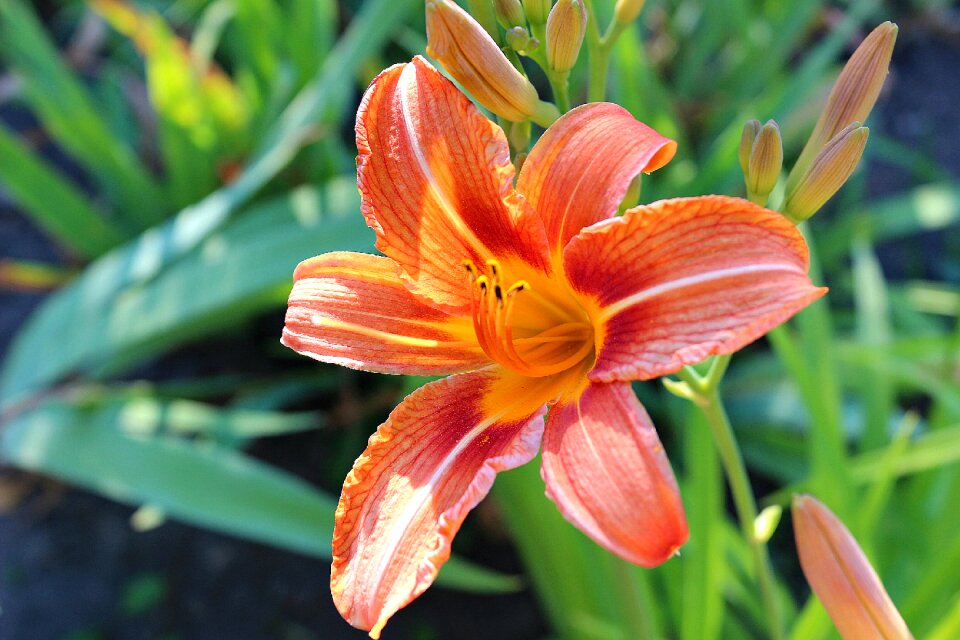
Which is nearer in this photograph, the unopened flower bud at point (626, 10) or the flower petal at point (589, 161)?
the flower petal at point (589, 161)

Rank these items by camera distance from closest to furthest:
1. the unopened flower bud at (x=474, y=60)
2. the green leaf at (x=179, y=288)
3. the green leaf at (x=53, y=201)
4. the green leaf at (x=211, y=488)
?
the unopened flower bud at (x=474, y=60) → the green leaf at (x=211, y=488) → the green leaf at (x=179, y=288) → the green leaf at (x=53, y=201)

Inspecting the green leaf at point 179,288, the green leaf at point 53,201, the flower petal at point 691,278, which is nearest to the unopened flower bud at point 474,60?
the flower petal at point 691,278

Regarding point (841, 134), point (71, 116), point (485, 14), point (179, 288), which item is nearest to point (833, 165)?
point (841, 134)

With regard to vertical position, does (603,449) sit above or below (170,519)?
above

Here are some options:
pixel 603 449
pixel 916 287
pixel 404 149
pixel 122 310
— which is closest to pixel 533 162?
pixel 404 149

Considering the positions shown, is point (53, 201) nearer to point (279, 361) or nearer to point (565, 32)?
point (279, 361)

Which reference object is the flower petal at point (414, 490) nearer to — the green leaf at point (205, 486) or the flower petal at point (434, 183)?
the flower petal at point (434, 183)

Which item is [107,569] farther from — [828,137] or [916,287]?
[916,287]
